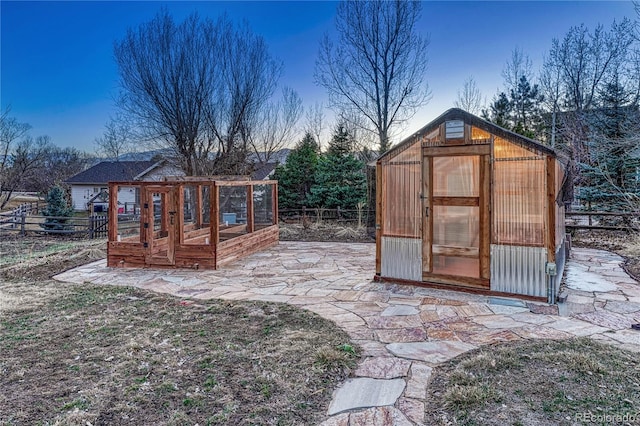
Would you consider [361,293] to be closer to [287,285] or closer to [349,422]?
[287,285]

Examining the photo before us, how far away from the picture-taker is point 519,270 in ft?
Answer: 15.1

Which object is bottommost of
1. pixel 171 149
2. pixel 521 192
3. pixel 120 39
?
pixel 521 192

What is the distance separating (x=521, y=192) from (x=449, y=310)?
5.45 ft

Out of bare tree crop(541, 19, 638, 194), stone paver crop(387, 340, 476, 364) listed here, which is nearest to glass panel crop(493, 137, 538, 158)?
stone paver crop(387, 340, 476, 364)

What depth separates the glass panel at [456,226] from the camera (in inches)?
196

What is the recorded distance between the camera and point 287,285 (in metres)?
5.71

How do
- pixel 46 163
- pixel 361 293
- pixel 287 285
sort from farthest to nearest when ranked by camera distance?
pixel 46 163, pixel 287 285, pixel 361 293

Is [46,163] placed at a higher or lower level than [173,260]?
higher

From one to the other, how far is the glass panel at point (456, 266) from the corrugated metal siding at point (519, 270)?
10.3 inches

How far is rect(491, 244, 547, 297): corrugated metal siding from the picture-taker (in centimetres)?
450

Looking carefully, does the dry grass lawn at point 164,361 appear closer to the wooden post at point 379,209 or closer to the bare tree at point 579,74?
the wooden post at point 379,209

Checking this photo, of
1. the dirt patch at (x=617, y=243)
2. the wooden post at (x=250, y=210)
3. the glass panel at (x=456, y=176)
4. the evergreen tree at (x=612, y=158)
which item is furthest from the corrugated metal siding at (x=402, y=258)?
the evergreen tree at (x=612, y=158)

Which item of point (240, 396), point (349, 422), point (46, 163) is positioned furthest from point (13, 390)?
point (46, 163)

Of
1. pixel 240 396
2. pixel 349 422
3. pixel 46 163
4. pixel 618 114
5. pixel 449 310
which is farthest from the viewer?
pixel 46 163
